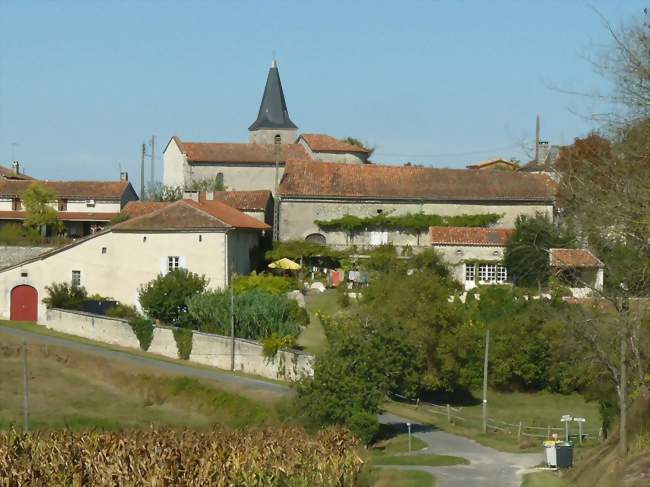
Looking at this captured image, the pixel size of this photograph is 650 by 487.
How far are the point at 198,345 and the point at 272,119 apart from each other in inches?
1843

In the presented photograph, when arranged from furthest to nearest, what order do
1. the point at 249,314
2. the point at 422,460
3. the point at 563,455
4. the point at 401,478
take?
the point at 249,314, the point at 422,460, the point at 563,455, the point at 401,478

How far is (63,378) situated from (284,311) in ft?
28.1

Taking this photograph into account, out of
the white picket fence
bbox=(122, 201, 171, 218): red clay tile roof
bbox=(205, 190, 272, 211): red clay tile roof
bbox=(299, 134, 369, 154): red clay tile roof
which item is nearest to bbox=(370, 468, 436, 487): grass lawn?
the white picket fence

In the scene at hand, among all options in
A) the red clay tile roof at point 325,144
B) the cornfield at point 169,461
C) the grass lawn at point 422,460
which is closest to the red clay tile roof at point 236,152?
the red clay tile roof at point 325,144

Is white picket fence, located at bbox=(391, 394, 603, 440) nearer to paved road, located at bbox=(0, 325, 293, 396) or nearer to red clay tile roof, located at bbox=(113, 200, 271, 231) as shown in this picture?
paved road, located at bbox=(0, 325, 293, 396)

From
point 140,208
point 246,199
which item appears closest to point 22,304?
point 140,208

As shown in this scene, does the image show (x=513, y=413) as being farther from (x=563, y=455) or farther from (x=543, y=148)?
(x=543, y=148)

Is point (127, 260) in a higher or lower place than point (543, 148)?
lower

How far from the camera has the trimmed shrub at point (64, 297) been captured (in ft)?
156

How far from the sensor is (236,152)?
7400 centimetres

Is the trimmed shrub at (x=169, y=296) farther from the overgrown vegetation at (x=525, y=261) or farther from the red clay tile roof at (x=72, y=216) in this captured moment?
the red clay tile roof at (x=72, y=216)

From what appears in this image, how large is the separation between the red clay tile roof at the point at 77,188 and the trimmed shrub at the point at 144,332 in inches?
919

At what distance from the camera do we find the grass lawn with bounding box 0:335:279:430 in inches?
1366

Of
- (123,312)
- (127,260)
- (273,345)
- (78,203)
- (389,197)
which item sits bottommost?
(273,345)
